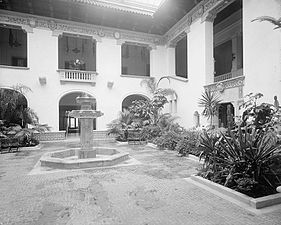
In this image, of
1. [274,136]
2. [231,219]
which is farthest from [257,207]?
[274,136]

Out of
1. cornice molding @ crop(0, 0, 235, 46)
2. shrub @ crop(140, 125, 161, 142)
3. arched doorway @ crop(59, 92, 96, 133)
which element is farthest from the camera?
arched doorway @ crop(59, 92, 96, 133)

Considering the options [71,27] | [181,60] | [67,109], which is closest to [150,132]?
[71,27]

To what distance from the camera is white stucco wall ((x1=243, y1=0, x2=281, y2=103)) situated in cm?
810

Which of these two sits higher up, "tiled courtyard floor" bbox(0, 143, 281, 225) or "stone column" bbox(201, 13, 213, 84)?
"stone column" bbox(201, 13, 213, 84)

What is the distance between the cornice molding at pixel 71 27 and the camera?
12.7 m

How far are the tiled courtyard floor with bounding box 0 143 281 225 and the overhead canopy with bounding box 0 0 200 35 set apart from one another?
431 inches

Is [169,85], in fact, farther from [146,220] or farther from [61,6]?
[146,220]

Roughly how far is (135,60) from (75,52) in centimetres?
568

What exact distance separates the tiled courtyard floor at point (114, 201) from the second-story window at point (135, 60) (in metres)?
15.0

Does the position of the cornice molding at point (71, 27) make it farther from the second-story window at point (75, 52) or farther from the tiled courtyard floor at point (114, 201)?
the tiled courtyard floor at point (114, 201)

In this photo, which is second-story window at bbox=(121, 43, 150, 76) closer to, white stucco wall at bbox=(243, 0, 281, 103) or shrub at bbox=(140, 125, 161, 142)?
shrub at bbox=(140, 125, 161, 142)

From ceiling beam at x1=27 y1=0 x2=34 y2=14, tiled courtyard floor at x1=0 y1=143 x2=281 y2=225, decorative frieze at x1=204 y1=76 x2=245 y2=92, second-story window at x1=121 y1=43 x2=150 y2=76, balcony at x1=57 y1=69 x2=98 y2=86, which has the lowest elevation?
tiled courtyard floor at x1=0 y1=143 x2=281 y2=225

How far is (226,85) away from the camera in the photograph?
10648mm

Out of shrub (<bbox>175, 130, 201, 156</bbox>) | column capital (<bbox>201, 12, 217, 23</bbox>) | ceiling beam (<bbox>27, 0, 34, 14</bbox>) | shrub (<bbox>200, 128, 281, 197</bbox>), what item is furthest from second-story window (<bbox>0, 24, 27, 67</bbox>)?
shrub (<bbox>200, 128, 281, 197</bbox>)
